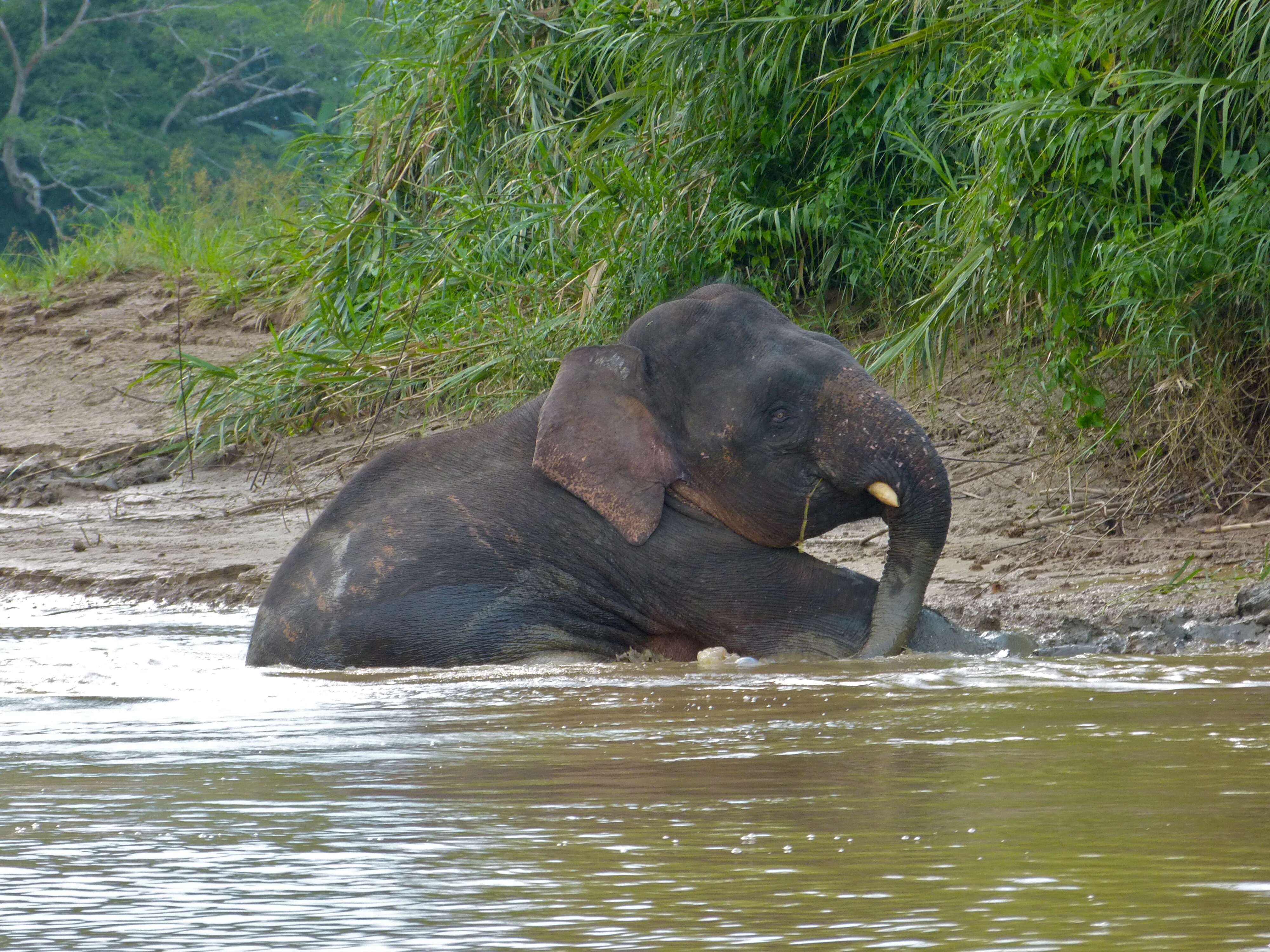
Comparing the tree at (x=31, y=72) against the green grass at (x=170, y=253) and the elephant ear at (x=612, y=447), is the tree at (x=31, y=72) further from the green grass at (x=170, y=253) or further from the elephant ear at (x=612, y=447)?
the elephant ear at (x=612, y=447)

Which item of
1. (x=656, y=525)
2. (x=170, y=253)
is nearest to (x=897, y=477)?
(x=656, y=525)

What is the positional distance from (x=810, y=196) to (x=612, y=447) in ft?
10.4

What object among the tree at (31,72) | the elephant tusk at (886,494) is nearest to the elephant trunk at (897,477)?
the elephant tusk at (886,494)

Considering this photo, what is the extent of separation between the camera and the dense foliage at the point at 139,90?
2375 centimetres

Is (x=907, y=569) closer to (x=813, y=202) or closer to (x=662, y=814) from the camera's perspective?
(x=662, y=814)

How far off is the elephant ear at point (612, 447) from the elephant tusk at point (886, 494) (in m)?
0.54

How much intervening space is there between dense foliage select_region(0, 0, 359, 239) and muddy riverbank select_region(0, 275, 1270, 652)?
12552mm

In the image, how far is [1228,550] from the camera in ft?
17.1

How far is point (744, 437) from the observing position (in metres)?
4.80

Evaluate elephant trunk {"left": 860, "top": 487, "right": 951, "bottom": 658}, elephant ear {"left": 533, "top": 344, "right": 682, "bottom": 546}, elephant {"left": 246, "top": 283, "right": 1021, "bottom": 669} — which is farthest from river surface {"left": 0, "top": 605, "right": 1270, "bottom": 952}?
elephant ear {"left": 533, "top": 344, "right": 682, "bottom": 546}

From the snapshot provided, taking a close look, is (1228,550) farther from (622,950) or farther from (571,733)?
(622,950)

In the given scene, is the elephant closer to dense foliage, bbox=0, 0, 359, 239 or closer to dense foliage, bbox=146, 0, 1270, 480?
dense foliage, bbox=146, 0, 1270, 480

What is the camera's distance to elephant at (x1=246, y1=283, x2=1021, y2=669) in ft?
15.4

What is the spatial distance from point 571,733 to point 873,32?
489 cm
